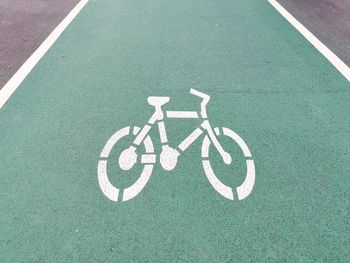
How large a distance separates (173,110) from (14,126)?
7.10 ft

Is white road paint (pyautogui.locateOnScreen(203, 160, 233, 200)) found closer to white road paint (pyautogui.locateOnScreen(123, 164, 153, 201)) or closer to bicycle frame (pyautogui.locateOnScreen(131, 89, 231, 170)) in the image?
bicycle frame (pyautogui.locateOnScreen(131, 89, 231, 170))

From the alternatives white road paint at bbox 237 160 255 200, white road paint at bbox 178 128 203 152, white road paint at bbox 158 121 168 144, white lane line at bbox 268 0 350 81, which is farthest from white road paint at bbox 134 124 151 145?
white lane line at bbox 268 0 350 81

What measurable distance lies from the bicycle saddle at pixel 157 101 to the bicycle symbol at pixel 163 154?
11cm

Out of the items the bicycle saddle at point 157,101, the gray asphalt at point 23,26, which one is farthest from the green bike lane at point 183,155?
the gray asphalt at point 23,26

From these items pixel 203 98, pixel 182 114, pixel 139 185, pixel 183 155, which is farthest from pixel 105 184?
pixel 203 98

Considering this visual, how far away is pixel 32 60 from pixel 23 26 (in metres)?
1.56

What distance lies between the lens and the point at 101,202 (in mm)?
3359

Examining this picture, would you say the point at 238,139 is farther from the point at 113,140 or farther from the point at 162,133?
the point at 113,140

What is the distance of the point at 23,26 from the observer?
658 cm

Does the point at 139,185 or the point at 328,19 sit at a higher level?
the point at 139,185

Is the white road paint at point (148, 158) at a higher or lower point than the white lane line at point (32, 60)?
higher

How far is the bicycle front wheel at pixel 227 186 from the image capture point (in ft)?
11.4

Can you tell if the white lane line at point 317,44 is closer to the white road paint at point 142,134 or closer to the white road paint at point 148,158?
the white road paint at point 142,134

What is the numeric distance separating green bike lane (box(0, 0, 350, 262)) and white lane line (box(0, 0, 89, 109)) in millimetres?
138
